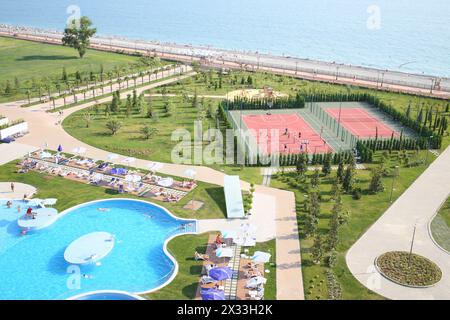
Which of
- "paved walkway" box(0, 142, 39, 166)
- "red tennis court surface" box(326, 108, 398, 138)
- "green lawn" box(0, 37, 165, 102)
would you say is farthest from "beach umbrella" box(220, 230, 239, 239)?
"green lawn" box(0, 37, 165, 102)

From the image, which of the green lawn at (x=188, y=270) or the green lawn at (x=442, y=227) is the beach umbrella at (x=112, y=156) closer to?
Answer: the green lawn at (x=188, y=270)

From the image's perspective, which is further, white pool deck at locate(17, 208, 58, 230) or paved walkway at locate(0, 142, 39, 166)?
paved walkway at locate(0, 142, 39, 166)

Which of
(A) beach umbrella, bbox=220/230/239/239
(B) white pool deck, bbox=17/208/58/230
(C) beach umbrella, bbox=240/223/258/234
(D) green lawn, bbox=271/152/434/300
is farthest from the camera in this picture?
(B) white pool deck, bbox=17/208/58/230

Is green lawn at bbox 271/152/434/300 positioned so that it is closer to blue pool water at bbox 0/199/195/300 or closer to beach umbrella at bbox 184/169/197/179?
beach umbrella at bbox 184/169/197/179

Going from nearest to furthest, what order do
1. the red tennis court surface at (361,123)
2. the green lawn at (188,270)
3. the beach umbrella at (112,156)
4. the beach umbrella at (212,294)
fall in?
the beach umbrella at (212,294) < the green lawn at (188,270) < the beach umbrella at (112,156) < the red tennis court surface at (361,123)

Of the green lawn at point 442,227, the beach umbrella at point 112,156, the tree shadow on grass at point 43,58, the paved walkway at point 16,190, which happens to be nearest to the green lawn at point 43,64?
Result: the tree shadow on grass at point 43,58

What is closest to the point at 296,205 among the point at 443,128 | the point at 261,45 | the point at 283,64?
the point at 443,128
